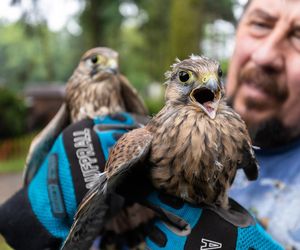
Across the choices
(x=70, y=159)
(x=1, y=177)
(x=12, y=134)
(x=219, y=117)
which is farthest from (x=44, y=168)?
(x=12, y=134)

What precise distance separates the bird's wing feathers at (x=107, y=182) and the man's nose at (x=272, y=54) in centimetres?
106

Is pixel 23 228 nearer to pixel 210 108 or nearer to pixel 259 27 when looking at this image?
pixel 210 108

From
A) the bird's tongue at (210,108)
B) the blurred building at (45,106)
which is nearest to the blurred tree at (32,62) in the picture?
the blurred building at (45,106)

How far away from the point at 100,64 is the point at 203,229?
1.59m

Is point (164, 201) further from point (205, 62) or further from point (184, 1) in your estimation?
point (184, 1)

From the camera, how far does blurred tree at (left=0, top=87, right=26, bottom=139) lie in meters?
13.4

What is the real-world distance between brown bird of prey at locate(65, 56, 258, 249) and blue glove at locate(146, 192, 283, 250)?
→ 0.06m

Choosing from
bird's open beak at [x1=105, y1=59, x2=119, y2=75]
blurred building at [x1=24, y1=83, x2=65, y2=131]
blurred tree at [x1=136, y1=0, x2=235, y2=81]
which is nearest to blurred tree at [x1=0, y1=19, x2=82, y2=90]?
blurred tree at [x1=136, y1=0, x2=235, y2=81]

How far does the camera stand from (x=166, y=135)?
202 centimetres

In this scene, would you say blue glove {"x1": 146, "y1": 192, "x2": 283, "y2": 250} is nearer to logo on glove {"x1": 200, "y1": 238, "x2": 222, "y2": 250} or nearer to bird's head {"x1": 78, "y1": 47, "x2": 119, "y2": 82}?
logo on glove {"x1": 200, "y1": 238, "x2": 222, "y2": 250}

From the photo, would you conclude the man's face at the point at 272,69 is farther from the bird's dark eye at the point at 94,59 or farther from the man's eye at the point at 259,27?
the bird's dark eye at the point at 94,59

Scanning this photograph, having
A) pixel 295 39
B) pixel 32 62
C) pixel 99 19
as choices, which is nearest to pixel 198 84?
pixel 295 39

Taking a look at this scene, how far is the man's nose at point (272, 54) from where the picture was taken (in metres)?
2.75

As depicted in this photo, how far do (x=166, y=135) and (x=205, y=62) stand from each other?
37 cm
